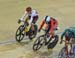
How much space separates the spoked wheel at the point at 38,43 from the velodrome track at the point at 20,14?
138 mm

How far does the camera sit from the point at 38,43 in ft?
30.4

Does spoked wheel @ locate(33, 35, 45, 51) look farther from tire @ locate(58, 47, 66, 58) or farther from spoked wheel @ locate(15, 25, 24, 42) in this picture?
tire @ locate(58, 47, 66, 58)

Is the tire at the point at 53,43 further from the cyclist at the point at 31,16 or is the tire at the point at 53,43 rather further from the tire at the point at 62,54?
the cyclist at the point at 31,16

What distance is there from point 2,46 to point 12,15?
9.06ft

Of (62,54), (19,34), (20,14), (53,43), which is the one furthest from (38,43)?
Result: (20,14)

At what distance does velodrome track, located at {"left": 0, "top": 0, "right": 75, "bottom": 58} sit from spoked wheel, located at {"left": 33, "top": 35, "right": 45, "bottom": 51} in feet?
0.45

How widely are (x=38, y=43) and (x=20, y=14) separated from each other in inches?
131

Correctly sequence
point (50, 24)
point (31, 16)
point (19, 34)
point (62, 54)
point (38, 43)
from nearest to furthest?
point (62, 54), point (50, 24), point (38, 43), point (31, 16), point (19, 34)

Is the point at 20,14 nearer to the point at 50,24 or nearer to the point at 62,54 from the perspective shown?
the point at 50,24

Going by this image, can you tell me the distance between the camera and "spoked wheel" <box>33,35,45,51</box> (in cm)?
919

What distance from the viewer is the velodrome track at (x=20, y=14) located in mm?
9336

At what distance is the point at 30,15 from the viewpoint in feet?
31.3

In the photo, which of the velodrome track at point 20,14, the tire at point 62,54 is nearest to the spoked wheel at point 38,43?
the velodrome track at point 20,14

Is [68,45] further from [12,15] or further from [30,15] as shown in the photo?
[12,15]
